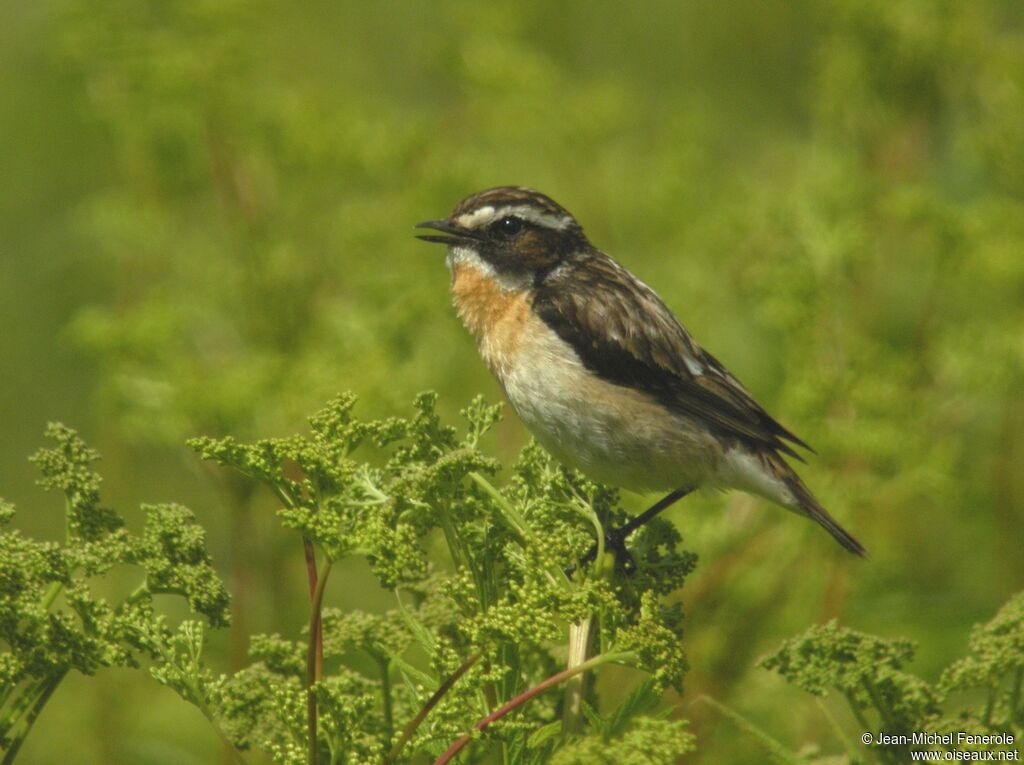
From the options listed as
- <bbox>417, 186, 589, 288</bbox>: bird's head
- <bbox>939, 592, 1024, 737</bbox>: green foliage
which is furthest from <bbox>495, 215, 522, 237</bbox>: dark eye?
<bbox>939, 592, 1024, 737</bbox>: green foliage

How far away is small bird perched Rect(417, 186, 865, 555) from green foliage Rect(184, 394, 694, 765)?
1500 mm

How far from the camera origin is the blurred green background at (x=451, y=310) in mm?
5348

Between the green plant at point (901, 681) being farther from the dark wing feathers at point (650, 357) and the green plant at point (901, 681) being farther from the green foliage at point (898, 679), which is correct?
the dark wing feathers at point (650, 357)

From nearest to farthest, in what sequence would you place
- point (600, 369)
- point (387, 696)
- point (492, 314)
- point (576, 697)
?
1. point (576, 697)
2. point (387, 696)
3. point (600, 369)
4. point (492, 314)

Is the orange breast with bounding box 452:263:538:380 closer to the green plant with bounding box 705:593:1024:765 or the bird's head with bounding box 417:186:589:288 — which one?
the bird's head with bounding box 417:186:589:288

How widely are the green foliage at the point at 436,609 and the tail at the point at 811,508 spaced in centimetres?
169

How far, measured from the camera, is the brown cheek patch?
516cm

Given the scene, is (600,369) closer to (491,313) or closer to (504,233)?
(491,313)

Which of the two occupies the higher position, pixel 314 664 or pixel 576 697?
pixel 576 697

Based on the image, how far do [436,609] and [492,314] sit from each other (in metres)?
2.07

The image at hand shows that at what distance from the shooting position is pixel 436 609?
3424 millimetres

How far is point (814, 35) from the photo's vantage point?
10.5 meters

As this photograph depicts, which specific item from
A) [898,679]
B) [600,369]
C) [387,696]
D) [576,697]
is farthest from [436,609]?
[600,369]

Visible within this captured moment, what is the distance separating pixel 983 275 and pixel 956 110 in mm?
1697
